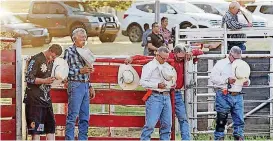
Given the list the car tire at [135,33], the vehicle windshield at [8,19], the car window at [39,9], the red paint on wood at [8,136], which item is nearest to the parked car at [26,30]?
the vehicle windshield at [8,19]

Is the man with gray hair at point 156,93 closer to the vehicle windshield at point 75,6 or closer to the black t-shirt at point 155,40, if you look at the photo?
the black t-shirt at point 155,40

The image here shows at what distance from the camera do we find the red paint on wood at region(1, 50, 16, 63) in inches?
428

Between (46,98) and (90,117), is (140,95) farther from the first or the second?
(46,98)

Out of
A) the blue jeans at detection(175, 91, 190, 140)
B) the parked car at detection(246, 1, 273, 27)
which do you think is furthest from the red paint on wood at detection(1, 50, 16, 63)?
the parked car at detection(246, 1, 273, 27)

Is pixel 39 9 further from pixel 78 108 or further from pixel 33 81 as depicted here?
pixel 33 81

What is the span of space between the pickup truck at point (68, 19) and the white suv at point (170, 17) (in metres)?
0.72

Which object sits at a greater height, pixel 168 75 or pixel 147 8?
pixel 147 8

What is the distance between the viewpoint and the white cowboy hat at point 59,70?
10.4 meters

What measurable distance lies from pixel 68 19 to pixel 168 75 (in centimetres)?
2073

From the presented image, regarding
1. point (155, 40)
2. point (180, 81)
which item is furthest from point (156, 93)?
point (155, 40)

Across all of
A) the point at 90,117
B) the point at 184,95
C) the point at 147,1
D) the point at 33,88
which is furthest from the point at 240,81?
the point at 147,1

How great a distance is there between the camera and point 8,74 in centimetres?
1099

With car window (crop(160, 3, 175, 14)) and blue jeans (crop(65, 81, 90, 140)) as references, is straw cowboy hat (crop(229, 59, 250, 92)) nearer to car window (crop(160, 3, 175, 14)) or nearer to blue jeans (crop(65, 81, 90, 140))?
blue jeans (crop(65, 81, 90, 140))

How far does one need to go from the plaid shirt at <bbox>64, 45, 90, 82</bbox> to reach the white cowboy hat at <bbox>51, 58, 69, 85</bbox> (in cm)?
15
